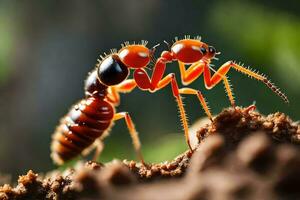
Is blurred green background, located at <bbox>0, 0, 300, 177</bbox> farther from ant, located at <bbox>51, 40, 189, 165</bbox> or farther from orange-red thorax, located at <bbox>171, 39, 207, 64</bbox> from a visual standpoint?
orange-red thorax, located at <bbox>171, 39, 207, 64</bbox>

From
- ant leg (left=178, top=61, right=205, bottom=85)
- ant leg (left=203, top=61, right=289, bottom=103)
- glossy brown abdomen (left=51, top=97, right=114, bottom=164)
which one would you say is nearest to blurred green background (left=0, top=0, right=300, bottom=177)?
glossy brown abdomen (left=51, top=97, right=114, bottom=164)

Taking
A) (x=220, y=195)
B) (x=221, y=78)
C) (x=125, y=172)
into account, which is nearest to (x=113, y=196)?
(x=125, y=172)

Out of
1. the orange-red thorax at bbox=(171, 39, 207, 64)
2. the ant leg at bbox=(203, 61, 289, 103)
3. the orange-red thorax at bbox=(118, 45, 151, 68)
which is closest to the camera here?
the ant leg at bbox=(203, 61, 289, 103)

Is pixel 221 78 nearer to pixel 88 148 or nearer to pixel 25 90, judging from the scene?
pixel 88 148

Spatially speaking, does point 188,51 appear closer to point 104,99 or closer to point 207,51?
point 207,51

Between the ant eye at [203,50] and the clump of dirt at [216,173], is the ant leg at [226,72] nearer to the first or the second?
the ant eye at [203,50]
